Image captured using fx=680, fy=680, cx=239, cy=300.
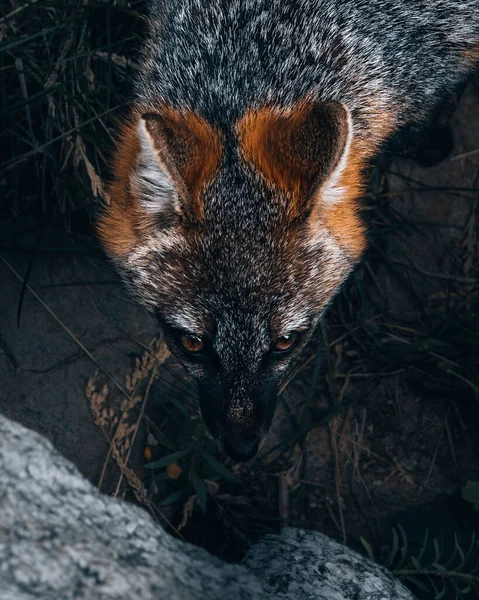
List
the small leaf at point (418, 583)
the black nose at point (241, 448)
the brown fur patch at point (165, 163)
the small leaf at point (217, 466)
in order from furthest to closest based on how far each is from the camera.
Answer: the small leaf at point (217, 466) → the small leaf at point (418, 583) → the black nose at point (241, 448) → the brown fur patch at point (165, 163)

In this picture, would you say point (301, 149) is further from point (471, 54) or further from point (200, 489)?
point (200, 489)

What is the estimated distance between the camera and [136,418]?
4223 mm

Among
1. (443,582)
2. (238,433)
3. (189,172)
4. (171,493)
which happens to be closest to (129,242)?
(189,172)

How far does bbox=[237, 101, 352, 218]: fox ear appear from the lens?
2.86 metres

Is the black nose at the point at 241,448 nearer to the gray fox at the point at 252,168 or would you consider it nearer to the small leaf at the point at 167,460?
the gray fox at the point at 252,168

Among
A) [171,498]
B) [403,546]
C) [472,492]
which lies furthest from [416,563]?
[171,498]

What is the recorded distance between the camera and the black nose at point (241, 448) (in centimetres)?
332

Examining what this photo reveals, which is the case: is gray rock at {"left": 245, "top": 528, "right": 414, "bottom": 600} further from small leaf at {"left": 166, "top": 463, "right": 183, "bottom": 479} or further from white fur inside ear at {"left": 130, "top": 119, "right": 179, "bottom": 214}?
white fur inside ear at {"left": 130, "top": 119, "right": 179, "bottom": 214}

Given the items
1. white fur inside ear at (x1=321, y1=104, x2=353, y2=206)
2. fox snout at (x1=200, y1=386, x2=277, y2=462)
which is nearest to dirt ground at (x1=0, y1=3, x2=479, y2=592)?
fox snout at (x1=200, y1=386, x2=277, y2=462)

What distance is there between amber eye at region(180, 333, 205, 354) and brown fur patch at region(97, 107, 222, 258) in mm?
512

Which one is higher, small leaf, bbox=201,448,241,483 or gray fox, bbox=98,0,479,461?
gray fox, bbox=98,0,479,461

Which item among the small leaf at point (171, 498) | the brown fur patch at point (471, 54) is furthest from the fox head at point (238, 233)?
the brown fur patch at point (471, 54)

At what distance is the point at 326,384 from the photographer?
186 inches

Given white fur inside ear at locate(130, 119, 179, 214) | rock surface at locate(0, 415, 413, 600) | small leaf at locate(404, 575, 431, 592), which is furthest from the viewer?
small leaf at locate(404, 575, 431, 592)
